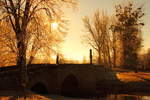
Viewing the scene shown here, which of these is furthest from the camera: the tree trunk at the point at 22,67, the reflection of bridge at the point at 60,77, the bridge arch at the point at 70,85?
the bridge arch at the point at 70,85

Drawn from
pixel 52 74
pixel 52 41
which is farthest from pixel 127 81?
pixel 52 41

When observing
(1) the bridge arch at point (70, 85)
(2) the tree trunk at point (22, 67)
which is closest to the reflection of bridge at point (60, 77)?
(1) the bridge arch at point (70, 85)

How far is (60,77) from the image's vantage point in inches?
1184

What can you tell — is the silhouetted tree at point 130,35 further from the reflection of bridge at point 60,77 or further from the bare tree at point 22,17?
the bare tree at point 22,17

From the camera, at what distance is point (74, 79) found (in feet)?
115

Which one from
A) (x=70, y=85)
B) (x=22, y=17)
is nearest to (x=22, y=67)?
(x=22, y=17)

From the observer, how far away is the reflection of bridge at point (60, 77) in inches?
851

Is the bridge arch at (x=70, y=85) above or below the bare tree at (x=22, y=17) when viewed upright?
below

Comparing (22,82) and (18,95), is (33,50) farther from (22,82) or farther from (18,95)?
(18,95)

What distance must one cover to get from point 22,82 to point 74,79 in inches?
618

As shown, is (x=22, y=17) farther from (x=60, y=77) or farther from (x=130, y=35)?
(x=130, y=35)

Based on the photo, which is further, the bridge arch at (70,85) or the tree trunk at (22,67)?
the bridge arch at (70,85)

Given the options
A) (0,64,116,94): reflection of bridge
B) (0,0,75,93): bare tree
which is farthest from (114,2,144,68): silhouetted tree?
(0,0,75,93): bare tree

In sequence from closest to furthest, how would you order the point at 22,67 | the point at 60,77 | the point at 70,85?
1. the point at 22,67
2. the point at 60,77
3. the point at 70,85
